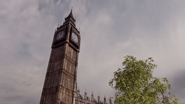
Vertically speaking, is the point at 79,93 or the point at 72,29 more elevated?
the point at 72,29

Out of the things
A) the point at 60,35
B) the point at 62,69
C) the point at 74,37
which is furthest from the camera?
the point at 74,37

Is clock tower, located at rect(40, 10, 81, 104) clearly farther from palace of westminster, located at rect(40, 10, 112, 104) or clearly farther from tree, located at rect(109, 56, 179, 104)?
tree, located at rect(109, 56, 179, 104)

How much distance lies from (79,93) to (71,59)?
24.0 meters

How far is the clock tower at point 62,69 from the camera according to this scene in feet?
102

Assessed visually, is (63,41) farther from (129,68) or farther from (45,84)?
(129,68)

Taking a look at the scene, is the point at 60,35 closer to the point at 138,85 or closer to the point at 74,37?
the point at 74,37

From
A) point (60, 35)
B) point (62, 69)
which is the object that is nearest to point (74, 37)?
point (60, 35)

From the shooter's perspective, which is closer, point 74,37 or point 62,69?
point 62,69

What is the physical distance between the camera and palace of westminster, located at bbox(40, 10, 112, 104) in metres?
31.2

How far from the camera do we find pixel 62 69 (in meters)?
33.6

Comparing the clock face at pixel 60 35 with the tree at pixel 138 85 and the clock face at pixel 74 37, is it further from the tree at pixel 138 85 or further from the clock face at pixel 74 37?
the tree at pixel 138 85

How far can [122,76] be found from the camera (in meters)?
12.3

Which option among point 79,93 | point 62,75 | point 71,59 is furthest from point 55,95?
point 79,93

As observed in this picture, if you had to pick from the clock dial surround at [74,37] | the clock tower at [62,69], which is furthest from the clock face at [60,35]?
the clock dial surround at [74,37]
